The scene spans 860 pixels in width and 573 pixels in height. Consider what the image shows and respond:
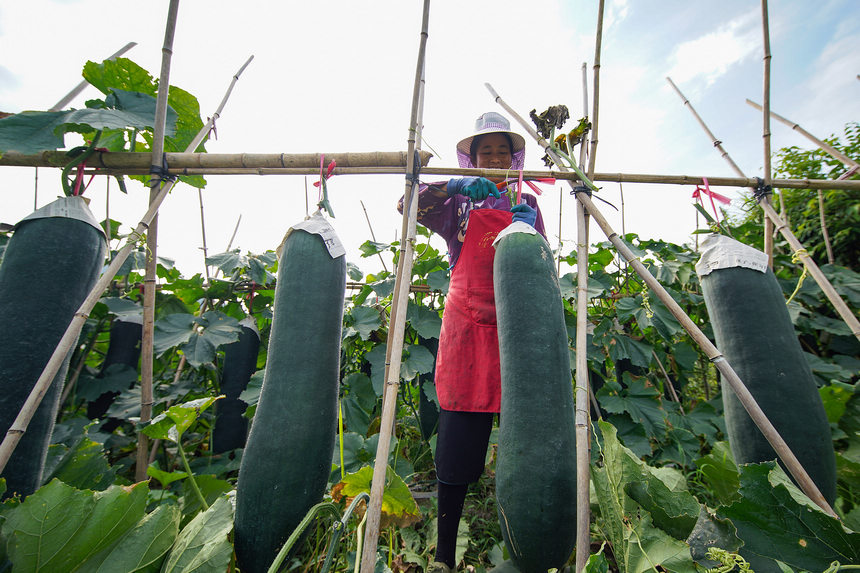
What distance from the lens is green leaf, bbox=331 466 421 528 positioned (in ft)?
4.73

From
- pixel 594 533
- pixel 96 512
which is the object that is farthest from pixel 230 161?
pixel 594 533

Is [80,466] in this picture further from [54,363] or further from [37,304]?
[37,304]

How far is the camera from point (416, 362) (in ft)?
8.37

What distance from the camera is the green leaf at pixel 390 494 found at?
1442mm

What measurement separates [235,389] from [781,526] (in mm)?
2690

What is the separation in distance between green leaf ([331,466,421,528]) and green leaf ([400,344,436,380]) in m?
0.95

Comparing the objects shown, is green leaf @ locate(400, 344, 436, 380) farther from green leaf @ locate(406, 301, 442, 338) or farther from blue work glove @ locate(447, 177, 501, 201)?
blue work glove @ locate(447, 177, 501, 201)

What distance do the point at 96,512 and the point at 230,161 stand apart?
4.15 ft

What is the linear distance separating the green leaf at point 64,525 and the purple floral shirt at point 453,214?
150 cm

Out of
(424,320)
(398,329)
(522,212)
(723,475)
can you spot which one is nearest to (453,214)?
(522,212)

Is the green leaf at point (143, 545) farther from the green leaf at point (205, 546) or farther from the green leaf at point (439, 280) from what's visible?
the green leaf at point (439, 280)

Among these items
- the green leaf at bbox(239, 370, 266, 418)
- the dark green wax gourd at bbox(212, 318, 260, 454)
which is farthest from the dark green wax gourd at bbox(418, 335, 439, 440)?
the dark green wax gourd at bbox(212, 318, 260, 454)

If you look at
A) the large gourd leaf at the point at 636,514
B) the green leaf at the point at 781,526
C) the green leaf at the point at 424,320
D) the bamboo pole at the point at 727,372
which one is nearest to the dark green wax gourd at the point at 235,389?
the green leaf at the point at 424,320

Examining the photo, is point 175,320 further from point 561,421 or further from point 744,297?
point 744,297
